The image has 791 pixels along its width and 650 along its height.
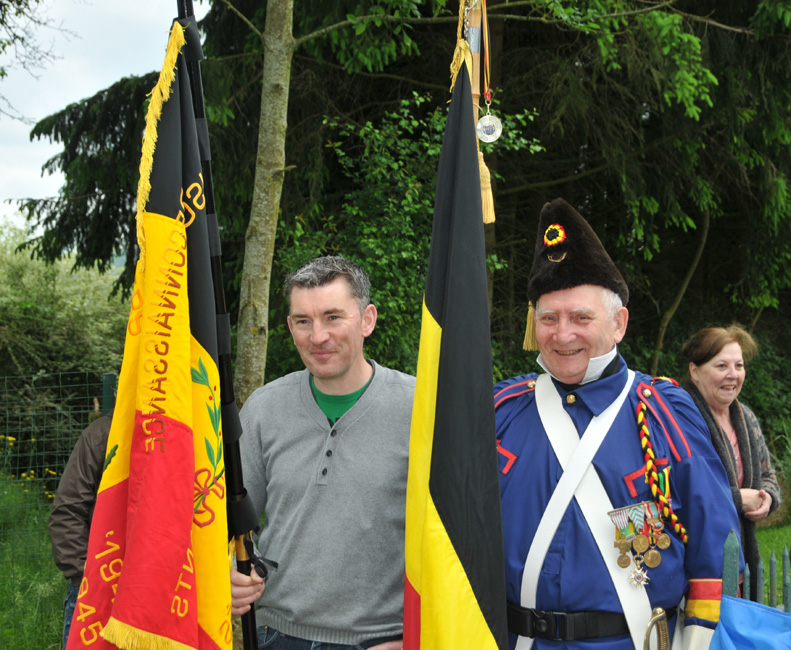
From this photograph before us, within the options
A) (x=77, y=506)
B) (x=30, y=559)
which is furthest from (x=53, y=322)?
(x=77, y=506)

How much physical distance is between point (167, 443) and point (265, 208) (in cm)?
326

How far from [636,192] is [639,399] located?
6.71 meters

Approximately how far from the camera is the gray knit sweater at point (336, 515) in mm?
2289

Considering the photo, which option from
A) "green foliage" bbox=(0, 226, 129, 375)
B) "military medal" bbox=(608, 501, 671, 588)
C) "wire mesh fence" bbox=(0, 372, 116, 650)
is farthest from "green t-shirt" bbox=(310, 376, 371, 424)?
"green foliage" bbox=(0, 226, 129, 375)

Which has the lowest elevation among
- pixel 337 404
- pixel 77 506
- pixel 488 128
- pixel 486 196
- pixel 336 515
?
pixel 77 506

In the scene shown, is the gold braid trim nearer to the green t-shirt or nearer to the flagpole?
the green t-shirt

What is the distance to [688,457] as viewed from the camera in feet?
7.61

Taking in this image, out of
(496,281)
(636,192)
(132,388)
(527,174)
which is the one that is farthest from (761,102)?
(132,388)

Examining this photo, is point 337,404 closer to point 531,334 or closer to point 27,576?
point 531,334

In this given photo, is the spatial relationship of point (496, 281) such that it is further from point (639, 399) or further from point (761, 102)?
point (639, 399)

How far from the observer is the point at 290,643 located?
2334mm

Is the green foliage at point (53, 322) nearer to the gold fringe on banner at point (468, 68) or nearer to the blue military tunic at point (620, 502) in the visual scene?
the gold fringe on banner at point (468, 68)

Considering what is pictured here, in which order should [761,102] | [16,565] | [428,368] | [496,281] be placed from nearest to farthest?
[428,368] < [16,565] < [761,102] < [496,281]

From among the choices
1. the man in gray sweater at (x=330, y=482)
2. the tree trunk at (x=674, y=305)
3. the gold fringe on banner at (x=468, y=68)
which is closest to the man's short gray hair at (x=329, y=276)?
the man in gray sweater at (x=330, y=482)
